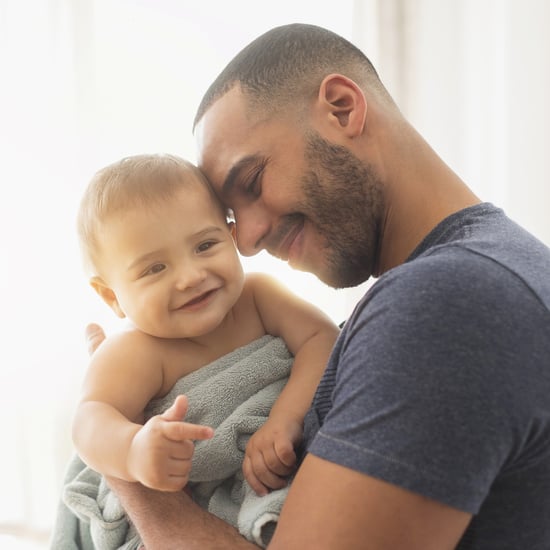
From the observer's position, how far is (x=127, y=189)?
113 centimetres

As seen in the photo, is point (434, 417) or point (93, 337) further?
point (93, 337)

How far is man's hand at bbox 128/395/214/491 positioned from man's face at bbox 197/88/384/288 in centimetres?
46

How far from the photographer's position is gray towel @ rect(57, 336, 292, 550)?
3.44 feet

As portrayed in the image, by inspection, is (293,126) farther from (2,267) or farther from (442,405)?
(2,267)

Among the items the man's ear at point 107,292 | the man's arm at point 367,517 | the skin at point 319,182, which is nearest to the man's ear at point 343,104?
the skin at point 319,182

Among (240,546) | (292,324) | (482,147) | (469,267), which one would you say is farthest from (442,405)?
(482,147)

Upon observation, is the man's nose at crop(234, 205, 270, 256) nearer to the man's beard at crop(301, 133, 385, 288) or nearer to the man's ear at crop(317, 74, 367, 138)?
the man's beard at crop(301, 133, 385, 288)

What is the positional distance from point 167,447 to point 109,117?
1.52m

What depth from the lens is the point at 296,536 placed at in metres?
0.78

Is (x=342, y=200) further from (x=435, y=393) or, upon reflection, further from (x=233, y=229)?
(x=435, y=393)

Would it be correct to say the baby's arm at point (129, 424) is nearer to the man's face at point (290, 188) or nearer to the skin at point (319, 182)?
the skin at point (319, 182)

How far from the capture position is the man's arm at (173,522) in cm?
99

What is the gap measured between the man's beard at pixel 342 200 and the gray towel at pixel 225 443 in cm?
23

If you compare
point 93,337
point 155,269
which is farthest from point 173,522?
point 93,337
